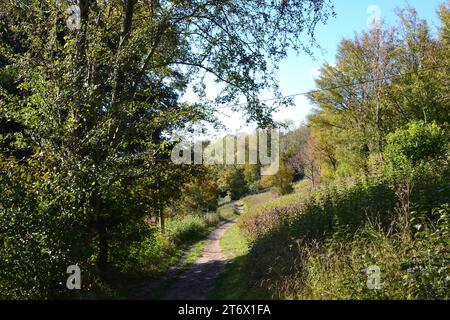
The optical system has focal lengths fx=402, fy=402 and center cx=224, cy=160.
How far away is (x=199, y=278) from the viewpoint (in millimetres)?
12094

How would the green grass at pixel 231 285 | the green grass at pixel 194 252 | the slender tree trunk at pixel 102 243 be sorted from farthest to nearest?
the green grass at pixel 194 252
the slender tree trunk at pixel 102 243
the green grass at pixel 231 285

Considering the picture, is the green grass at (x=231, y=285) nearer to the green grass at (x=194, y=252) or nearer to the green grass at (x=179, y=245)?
Answer: the green grass at (x=179, y=245)

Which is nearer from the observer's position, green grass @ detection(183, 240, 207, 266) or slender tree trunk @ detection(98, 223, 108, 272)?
slender tree trunk @ detection(98, 223, 108, 272)

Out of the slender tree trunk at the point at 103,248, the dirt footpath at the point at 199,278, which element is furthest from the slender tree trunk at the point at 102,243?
the dirt footpath at the point at 199,278

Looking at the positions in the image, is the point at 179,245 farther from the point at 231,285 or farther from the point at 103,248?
the point at 231,285

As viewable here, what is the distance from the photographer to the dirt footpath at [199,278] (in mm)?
9961

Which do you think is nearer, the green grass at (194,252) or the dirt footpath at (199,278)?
the dirt footpath at (199,278)

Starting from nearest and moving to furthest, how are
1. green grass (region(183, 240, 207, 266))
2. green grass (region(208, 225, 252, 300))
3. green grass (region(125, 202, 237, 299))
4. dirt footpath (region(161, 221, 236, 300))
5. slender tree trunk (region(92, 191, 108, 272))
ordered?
green grass (region(208, 225, 252, 300))
dirt footpath (region(161, 221, 236, 300))
slender tree trunk (region(92, 191, 108, 272))
green grass (region(125, 202, 237, 299))
green grass (region(183, 240, 207, 266))

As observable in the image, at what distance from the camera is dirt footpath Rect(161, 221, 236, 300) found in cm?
996

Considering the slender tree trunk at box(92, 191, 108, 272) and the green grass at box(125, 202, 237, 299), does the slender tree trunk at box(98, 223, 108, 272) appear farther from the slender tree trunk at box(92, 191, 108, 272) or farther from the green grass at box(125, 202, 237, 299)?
the green grass at box(125, 202, 237, 299)

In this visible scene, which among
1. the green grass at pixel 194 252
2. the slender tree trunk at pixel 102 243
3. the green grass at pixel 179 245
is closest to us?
the slender tree trunk at pixel 102 243

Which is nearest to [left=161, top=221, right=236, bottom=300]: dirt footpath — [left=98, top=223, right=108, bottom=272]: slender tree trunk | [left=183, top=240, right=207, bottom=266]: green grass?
[left=183, top=240, right=207, bottom=266]: green grass

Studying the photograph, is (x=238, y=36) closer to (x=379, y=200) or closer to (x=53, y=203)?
(x=379, y=200)
